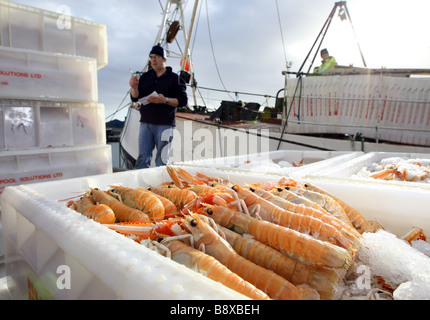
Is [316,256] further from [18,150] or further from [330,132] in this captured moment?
[330,132]

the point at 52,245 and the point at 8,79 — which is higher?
the point at 8,79

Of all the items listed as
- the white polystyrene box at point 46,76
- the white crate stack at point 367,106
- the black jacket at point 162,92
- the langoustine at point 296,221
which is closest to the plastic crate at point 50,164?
the white polystyrene box at point 46,76

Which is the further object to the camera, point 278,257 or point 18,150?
point 18,150

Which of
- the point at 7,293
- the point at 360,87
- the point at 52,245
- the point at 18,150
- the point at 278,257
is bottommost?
the point at 7,293

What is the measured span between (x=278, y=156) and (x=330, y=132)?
131 inches

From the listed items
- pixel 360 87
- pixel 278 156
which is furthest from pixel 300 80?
pixel 278 156

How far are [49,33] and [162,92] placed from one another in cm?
145

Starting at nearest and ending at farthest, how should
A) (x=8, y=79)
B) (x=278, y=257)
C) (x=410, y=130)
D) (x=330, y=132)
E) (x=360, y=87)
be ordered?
(x=278, y=257) → (x=8, y=79) → (x=410, y=130) → (x=360, y=87) → (x=330, y=132)

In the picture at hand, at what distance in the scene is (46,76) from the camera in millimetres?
2754

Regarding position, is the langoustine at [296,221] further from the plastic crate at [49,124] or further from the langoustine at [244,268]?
the plastic crate at [49,124]

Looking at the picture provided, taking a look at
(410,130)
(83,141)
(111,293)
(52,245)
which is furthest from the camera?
(410,130)

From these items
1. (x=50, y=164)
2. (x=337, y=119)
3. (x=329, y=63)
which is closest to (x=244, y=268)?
(x=50, y=164)

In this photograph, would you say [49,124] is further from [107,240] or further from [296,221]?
[296,221]

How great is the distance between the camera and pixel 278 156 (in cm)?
427
